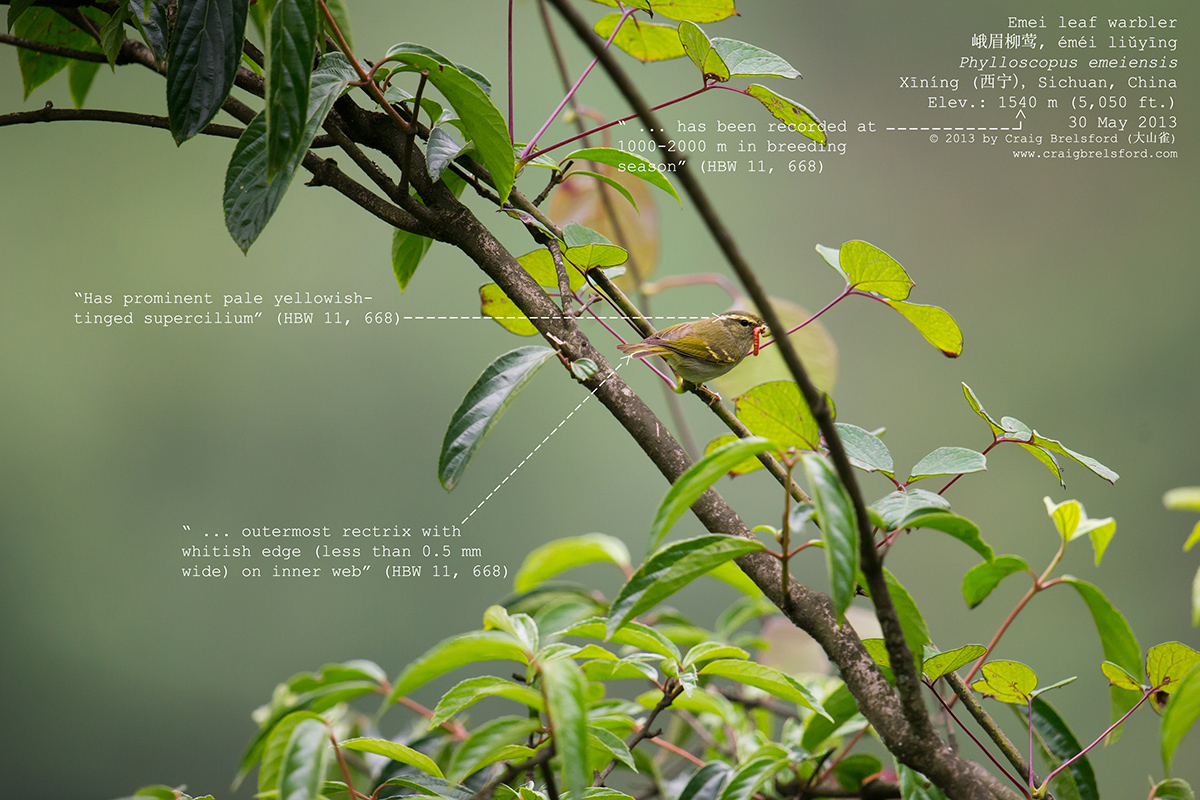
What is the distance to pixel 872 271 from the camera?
1.68 feet

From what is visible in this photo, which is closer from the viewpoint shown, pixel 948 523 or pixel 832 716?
pixel 948 523

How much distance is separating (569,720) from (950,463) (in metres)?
0.27

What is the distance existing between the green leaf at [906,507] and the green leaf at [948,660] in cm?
11

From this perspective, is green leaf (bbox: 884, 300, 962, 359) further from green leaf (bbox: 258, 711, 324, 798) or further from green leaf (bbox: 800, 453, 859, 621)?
green leaf (bbox: 258, 711, 324, 798)

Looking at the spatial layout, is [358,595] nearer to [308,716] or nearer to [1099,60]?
[308,716]

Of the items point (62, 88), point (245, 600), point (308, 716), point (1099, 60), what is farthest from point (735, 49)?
point (62, 88)

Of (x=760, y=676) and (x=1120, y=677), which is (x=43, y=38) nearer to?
(x=760, y=676)

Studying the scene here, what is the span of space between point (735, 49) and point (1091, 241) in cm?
145

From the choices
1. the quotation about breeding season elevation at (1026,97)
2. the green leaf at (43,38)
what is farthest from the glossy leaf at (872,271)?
the quotation about breeding season elevation at (1026,97)

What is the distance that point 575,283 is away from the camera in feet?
1.93

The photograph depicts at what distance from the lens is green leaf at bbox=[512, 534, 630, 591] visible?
Answer: 2.76 ft

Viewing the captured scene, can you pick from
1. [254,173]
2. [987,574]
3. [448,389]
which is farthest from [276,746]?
[448,389]

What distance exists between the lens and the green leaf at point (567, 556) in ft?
2.76

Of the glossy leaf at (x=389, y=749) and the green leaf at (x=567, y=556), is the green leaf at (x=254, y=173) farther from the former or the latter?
the green leaf at (x=567, y=556)
